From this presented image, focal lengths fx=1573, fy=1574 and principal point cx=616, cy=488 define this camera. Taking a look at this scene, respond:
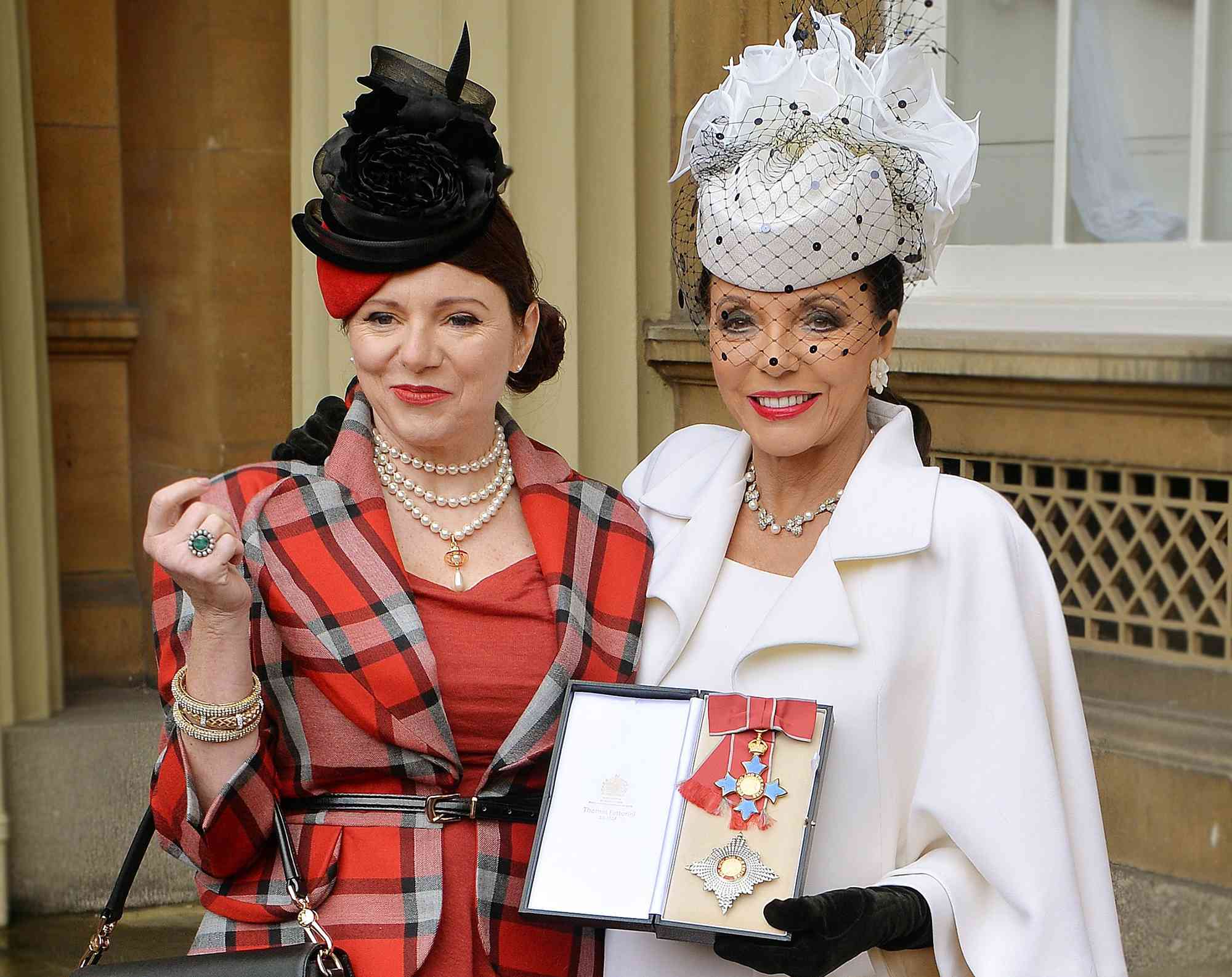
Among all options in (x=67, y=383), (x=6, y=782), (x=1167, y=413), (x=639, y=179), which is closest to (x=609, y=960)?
(x=1167, y=413)

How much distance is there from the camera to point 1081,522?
3.94m

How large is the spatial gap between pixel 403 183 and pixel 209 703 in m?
0.72

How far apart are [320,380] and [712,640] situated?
2368 millimetres

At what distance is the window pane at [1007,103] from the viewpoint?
13.6ft

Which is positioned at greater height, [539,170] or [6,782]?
[539,170]

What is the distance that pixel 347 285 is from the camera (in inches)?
83.2

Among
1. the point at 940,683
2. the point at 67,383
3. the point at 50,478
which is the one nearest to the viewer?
the point at 940,683

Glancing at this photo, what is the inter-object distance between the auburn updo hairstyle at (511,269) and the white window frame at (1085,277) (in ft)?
6.02

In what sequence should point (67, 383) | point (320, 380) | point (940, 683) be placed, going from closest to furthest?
point (940, 683), point (320, 380), point (67, 383)

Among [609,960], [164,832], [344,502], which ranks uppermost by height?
[344,502]

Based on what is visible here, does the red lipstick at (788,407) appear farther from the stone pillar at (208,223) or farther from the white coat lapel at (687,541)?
the stone pillar at (208,223)

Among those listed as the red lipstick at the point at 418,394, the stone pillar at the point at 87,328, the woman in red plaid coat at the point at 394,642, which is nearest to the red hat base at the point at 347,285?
the woman in red plaid coat at the point at 394,642

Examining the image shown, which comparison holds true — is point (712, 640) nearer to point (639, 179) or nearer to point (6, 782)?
point (639, 179)

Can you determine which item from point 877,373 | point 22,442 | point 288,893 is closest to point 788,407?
point 877,373
